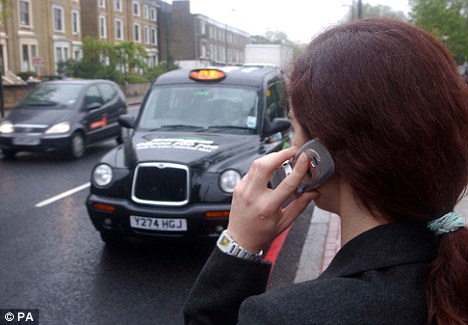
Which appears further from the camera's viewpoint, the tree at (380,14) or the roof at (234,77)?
the roof at (234,77)

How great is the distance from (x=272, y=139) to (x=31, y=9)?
4025cm

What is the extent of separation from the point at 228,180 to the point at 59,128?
7679mm

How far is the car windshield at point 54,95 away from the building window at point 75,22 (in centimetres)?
3806

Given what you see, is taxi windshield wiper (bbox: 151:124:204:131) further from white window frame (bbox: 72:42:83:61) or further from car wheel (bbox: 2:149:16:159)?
white window frame (bbox: 72:42:83:61)

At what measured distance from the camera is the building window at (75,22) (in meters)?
48.5

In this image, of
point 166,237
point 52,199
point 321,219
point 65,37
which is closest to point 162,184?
point 166,237

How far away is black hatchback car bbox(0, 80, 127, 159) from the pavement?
649cm

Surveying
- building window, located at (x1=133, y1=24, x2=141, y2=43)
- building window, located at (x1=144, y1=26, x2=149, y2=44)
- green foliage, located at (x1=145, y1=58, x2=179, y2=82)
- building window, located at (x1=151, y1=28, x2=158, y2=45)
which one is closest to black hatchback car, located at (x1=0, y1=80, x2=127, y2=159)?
green foliage, located at (x1=145, y1=58, x2=179, y2=82)

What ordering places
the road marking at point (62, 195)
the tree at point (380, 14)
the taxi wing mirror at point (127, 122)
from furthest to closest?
the road marking at point (62, 195) → the taxi wing mirror at point (127, 122) → the tree at point (380, 14)

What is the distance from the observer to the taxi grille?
16.6 ft

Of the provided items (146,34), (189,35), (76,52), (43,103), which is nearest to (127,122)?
(43,103)

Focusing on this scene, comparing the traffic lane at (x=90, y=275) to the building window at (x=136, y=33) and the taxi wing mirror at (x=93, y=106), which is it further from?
the building window at (x=136, y=33)

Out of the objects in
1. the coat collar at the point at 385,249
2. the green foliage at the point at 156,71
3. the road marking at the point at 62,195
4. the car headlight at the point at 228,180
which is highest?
the green foliage at the point at 156,71

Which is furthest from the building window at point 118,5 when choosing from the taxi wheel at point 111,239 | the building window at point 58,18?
the taxi wheel at point 111,239
